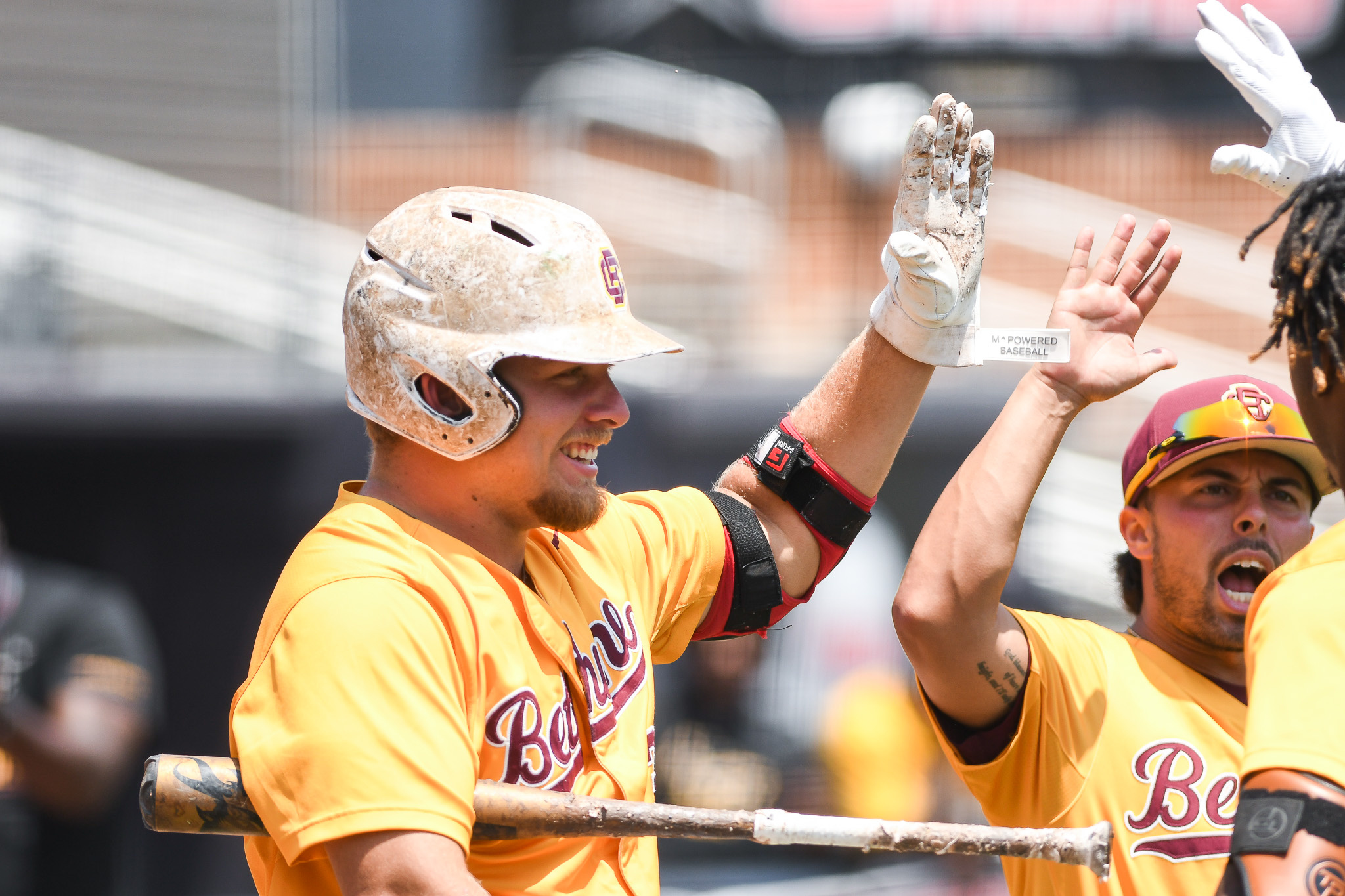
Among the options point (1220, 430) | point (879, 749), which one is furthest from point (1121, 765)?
point (879, 749)

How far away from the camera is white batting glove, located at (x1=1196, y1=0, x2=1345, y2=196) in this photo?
246 centimetres

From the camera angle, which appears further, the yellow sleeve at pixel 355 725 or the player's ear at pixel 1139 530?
the player's ear at pixel 1139 530

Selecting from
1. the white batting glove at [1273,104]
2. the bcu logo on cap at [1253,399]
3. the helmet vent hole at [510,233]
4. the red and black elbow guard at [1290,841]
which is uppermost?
the white batting glove at [1273,104]

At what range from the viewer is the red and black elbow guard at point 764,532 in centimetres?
287

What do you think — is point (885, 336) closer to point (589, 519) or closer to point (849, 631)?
point (589, 519)

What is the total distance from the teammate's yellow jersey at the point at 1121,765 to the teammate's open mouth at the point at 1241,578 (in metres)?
0.18

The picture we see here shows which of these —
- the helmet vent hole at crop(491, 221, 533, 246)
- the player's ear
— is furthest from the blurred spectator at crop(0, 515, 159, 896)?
the player's ear

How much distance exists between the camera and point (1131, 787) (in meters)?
2.54

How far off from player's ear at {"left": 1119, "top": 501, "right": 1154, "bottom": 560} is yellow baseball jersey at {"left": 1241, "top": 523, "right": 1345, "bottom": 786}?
1115mm

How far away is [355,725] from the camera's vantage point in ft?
6.40

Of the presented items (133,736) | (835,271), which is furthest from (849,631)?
(133,736)

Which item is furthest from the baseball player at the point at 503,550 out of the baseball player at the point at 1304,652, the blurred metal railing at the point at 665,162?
the blurred metal railing at the point at 665,162

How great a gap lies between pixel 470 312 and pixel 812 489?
0.93m

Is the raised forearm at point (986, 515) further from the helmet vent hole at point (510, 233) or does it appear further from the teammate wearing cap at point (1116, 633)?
the helmet vent hole at point (510, 233)
